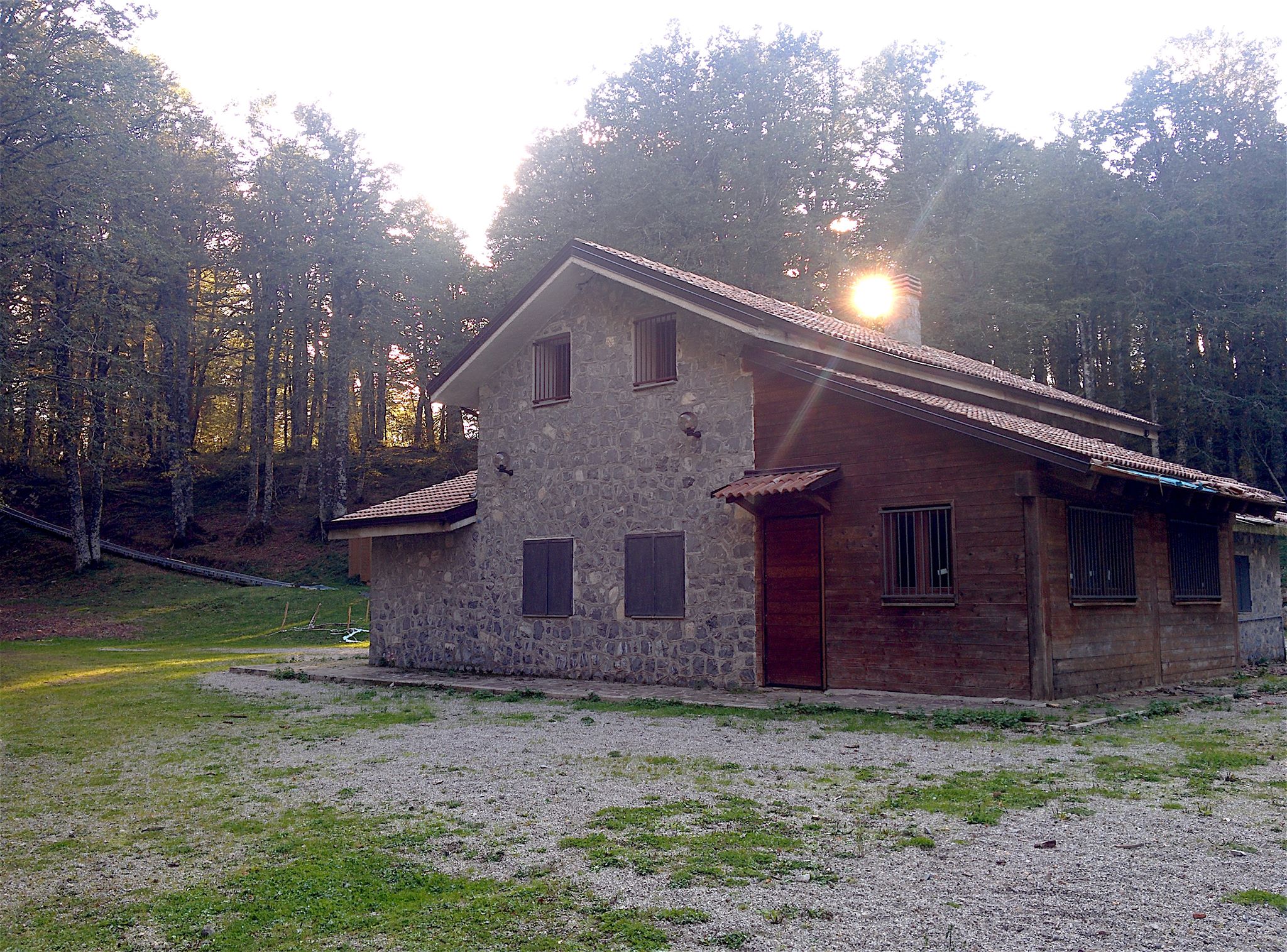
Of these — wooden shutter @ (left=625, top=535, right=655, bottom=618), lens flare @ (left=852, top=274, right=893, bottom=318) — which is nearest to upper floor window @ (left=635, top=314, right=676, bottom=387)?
wooden shutter @ (left=625, top=535, right=655, bottom=618)

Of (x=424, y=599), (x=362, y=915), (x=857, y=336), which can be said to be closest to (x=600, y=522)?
(x=424, y=599)

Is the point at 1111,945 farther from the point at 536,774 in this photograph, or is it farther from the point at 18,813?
the point at 18,813

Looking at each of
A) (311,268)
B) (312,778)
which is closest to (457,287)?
(311,268)

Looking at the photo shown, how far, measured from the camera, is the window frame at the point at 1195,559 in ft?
44.8

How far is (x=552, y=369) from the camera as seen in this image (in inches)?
640

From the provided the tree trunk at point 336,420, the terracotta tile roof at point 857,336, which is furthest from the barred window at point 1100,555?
the tree trunk at point 336,420

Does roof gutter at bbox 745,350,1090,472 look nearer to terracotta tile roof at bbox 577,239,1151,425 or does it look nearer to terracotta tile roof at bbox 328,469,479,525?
terracotta tile roof at bbox 577,239,1151,425

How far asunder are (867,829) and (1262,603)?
1527cm

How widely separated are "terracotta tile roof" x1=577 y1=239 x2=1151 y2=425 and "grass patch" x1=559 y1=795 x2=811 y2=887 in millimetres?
8164

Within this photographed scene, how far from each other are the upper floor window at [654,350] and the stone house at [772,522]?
4 cm

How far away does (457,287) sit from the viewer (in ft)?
136

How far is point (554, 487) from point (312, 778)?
8.65 m

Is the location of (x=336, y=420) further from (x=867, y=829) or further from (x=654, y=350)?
(x=867, y=829)

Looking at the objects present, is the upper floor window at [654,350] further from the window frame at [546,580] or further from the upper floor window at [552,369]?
the window frame at [546,580]
